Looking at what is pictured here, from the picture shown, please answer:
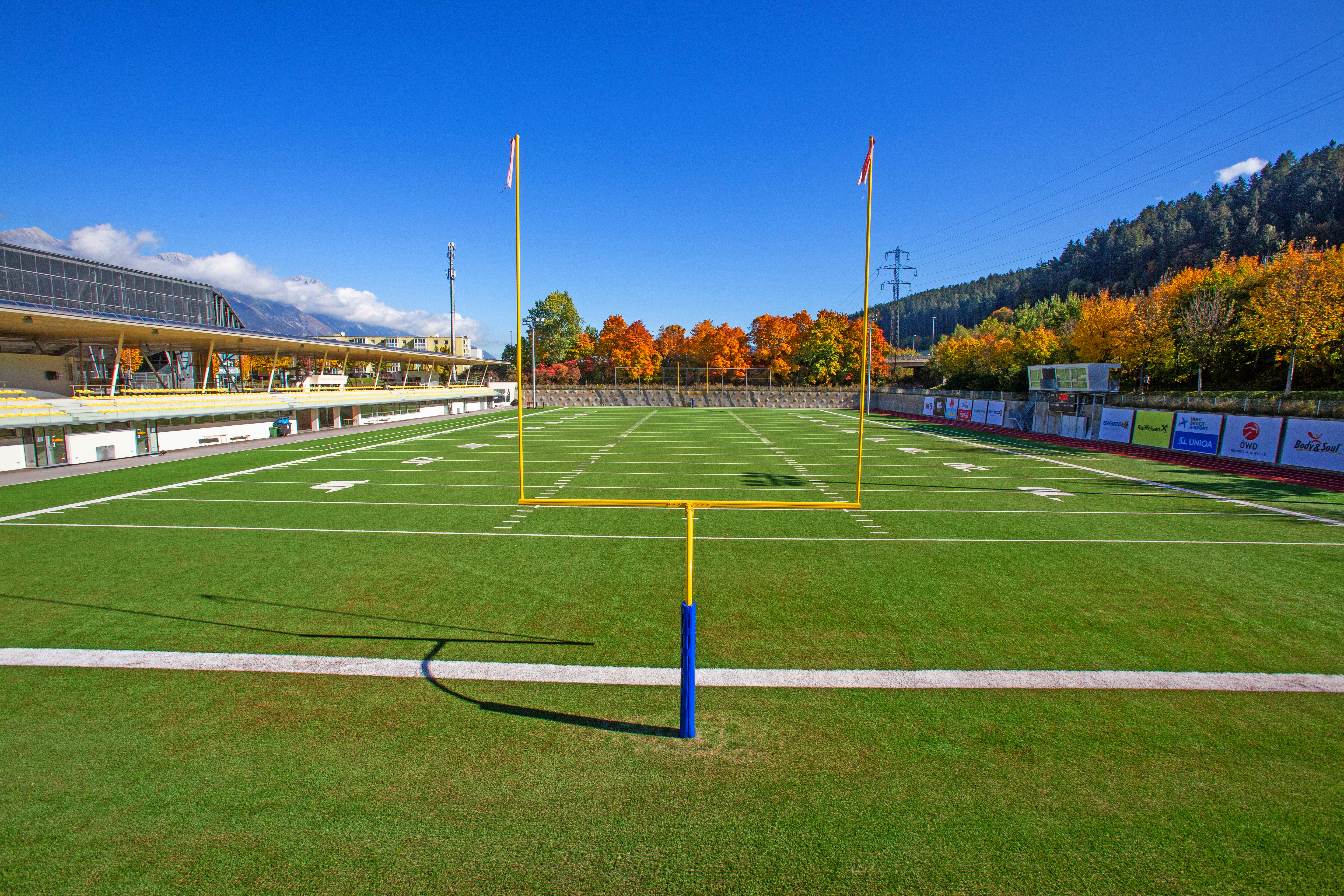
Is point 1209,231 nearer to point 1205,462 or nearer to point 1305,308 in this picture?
point 1305,308

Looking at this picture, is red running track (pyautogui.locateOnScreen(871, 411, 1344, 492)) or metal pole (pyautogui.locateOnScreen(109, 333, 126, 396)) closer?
red running track (pyautogui.locateOnScreen(871, 411, 1344, 492))

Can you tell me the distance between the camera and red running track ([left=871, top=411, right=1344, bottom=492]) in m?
18.2

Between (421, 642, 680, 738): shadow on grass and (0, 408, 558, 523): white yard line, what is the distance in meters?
14.3

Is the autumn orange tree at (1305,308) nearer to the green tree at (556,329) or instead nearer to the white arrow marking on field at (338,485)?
the white arrow marking on field at (338,485)

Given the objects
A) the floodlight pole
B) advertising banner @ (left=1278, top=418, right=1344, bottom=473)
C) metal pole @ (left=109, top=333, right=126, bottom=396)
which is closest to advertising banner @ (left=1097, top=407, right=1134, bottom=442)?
advertising banner @ (left=1278, top=418, right=1344, bottom=473)

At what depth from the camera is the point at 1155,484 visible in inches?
706

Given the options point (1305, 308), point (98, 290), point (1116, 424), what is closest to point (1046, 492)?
point (1116, 424)

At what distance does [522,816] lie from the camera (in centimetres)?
408

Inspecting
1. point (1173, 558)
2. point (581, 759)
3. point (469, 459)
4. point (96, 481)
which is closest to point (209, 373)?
point (96, 481)

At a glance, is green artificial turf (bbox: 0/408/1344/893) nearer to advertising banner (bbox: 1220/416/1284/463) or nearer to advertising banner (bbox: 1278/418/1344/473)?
advertising banner (bbox: 1278/418/1344/473)

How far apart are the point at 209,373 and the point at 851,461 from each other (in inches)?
1316

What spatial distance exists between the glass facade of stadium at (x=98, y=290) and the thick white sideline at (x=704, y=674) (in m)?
41.9

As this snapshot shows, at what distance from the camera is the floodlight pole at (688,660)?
4.73 m

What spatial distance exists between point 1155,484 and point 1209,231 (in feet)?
340
